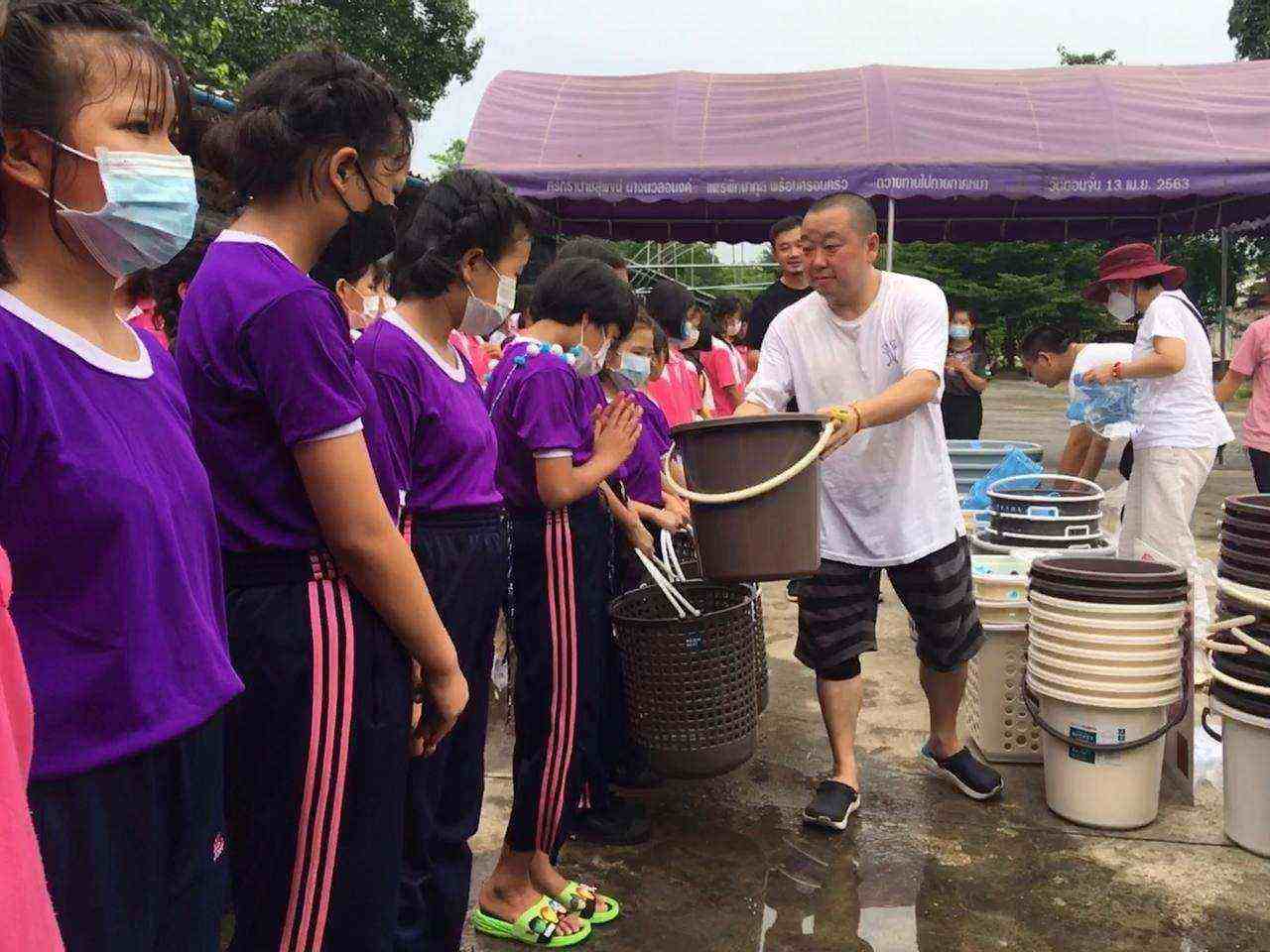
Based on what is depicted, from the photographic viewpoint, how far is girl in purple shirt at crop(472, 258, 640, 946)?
8.63 ft

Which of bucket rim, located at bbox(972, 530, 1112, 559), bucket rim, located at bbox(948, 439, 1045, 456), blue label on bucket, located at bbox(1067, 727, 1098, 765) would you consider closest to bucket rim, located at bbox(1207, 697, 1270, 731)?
blue label on bucket, located at bbox(1067, 727, 1098, 765)

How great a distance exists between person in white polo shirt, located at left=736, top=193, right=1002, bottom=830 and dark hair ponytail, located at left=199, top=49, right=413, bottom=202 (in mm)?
2003

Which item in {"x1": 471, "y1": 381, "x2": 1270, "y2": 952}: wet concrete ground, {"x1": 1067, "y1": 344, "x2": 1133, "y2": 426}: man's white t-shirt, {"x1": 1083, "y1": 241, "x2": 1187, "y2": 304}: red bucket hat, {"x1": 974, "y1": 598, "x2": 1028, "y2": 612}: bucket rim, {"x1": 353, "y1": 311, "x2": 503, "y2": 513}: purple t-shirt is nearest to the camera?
{"x1": 353, "y1": 311, "x2": 503, "y2": 513}: purple t-shirt

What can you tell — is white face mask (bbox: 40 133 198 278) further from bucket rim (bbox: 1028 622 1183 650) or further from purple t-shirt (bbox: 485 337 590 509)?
bucket rim (bbox: 1028 622 1183 650)

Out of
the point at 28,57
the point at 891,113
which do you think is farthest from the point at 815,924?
the point at 891,113

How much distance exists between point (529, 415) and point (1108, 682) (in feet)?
6.76

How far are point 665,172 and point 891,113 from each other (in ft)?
7.54

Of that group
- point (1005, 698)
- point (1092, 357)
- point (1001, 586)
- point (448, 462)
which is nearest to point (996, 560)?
point (1001, 586)

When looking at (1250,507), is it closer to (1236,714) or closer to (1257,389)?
(1236,714)

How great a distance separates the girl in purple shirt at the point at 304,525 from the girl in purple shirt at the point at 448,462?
0.35 m

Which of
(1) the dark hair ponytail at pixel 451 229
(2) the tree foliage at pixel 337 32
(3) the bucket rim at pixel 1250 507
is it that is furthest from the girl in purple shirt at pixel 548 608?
(2) the tree foliage at pixel 337 32

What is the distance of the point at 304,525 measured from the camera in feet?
5.14

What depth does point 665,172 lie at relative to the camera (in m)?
9.32

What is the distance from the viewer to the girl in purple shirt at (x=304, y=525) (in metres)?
1.49
